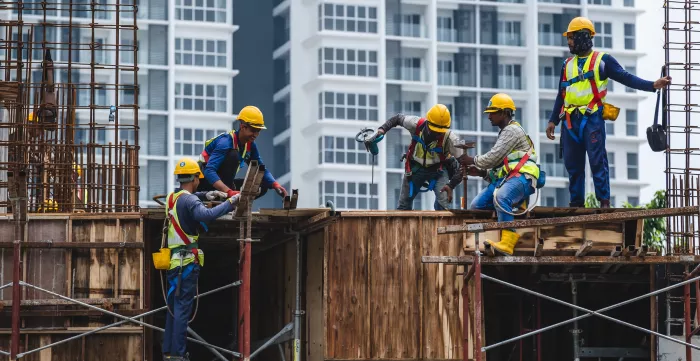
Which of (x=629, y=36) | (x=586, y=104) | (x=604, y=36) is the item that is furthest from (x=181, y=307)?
(x=629, y=36)

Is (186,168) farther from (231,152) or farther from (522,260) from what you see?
(522,260)

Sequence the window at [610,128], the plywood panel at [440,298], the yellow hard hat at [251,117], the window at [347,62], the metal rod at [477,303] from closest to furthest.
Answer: the metal rod at [477,303] < the yellow hard hat at [251,117] < the plywood panel at [440,298] < the window at [347,62] < the window at [610,128]

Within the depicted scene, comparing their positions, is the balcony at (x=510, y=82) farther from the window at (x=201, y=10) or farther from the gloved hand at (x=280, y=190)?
the gloved hand at (x=280, y=190)

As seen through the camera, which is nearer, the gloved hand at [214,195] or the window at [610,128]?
the gloved hand at [214,195]

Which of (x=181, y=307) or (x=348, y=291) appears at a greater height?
(x=348, y=291)

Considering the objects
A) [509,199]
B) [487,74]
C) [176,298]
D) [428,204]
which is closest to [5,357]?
[176,298]

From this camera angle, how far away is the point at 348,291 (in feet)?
73.7

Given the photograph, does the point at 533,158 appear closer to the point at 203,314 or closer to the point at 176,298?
the point at 176,298

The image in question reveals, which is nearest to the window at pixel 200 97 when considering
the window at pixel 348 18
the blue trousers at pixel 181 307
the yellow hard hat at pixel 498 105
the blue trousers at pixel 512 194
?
the window at pixel 348 18

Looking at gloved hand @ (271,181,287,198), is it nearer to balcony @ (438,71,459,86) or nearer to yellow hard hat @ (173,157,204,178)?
yellow hard hat @ (173,157,204,178)

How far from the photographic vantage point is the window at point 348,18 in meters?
117

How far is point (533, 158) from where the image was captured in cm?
2188

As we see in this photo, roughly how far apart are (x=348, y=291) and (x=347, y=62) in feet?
314

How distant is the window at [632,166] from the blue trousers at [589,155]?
102 meters
